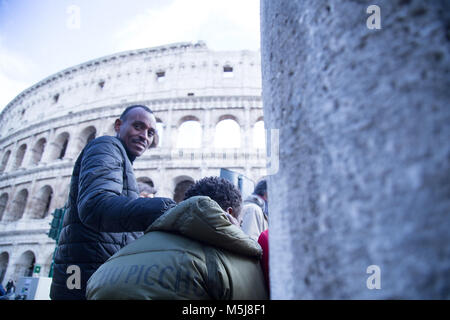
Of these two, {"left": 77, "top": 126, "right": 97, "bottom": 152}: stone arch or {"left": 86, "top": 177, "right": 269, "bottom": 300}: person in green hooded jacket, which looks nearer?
{"left": 86, "top": 177, "right": 269, "bottom": 300}: person in green hooded jacket

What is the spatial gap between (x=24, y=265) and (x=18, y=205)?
3.94 m

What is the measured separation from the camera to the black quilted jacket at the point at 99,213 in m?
1.07

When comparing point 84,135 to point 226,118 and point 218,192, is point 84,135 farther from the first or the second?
point 218,192

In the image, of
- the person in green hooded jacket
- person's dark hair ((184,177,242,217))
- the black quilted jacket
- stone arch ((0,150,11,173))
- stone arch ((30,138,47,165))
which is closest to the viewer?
the person in green hooded jacket

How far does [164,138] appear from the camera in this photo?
1393cm

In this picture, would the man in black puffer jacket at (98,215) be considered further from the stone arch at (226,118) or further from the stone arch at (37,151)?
the stone arch at (37,151)

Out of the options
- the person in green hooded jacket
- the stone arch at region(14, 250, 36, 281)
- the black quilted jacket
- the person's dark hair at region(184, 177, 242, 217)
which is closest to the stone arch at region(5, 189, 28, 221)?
the stone arch at region(14, 250, 36, 281)

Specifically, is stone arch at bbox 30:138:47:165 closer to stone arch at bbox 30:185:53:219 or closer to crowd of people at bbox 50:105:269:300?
stone arch at bbox 30:185:53:219

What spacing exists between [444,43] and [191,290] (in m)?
0.88

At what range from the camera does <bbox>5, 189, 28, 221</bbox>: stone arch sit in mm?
14671

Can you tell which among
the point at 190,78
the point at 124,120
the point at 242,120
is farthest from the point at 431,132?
the point at 190,78

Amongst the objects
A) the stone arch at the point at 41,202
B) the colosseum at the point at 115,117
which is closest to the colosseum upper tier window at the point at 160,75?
the colosseum at the point at 115,117

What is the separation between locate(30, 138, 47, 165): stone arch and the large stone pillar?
65.3 feet
